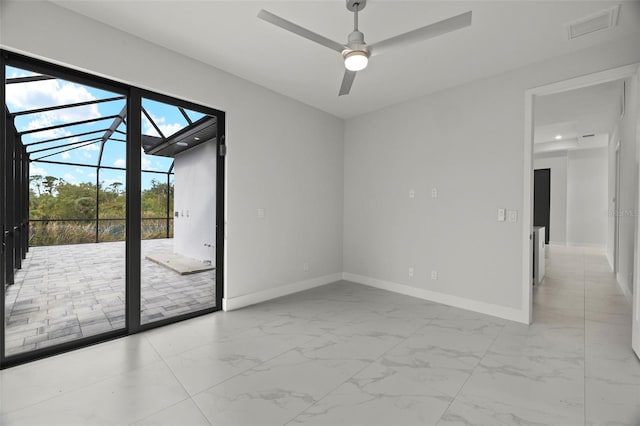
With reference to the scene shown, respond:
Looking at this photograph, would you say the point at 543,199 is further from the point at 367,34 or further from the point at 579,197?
the point at 367,34

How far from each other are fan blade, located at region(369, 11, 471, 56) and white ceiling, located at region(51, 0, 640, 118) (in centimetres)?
49

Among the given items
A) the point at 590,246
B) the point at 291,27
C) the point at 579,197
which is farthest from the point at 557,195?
the point at 291,27

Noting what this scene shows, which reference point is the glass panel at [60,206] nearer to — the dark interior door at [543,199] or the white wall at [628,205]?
the white wall at [628,205]

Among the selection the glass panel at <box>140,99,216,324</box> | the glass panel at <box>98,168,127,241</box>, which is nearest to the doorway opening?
the glass panel at <box>140,99,216,324</box>

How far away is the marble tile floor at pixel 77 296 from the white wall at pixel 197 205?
1.64 ft

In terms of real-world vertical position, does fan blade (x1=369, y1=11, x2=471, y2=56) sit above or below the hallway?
above

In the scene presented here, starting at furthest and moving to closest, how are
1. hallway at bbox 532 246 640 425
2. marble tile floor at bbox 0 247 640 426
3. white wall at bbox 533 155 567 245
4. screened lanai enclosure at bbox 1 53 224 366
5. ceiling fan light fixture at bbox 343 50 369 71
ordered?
1. white wall at bbox 533 155 567 245
2. screened lanai enclosure at bbox 1 53 224 366
3. ceiling fan light fixture at bbox 343 50 369 71
4. hallway at bbox 532 246 640 425
5. marble tile floor at bbox 0 247 640 426

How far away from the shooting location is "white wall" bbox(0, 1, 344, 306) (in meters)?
2.34

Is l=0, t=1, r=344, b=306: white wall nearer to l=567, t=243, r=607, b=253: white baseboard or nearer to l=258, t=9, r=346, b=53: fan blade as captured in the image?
l=258, t=9, r=346, b=53: fan blade

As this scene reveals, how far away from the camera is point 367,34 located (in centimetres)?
262

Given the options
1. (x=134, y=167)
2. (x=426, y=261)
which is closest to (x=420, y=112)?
(x=426, y=261)

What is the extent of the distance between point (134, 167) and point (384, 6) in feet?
8.51

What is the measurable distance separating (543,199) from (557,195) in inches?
A: 18.3

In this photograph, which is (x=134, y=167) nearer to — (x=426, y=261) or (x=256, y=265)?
(x=256, y=265)
